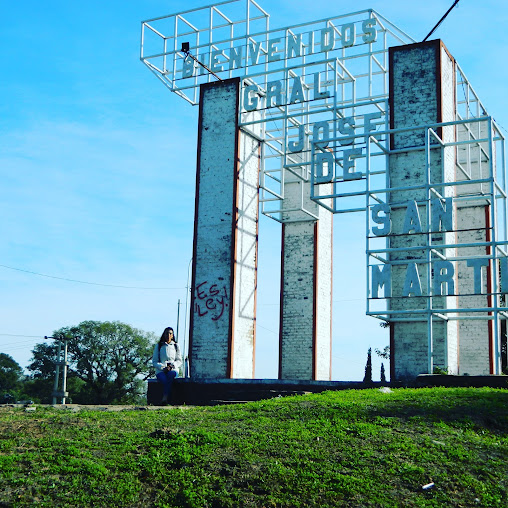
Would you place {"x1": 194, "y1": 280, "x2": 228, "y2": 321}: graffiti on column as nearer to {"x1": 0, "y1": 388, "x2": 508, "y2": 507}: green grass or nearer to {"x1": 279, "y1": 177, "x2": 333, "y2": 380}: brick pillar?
{"x1": 279, "y1": 177, "x2": 333, "y2": 380}: brick pillar

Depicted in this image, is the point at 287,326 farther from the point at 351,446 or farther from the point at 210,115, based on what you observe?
the point at 351,446

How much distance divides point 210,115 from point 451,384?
12.7 metres

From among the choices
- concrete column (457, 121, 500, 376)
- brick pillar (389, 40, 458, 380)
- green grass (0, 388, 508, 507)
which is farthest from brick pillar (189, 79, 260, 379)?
green grass (0, 388, 508, 507)

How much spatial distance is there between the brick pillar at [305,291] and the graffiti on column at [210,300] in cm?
436

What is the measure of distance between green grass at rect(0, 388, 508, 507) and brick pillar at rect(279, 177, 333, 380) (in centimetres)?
1413

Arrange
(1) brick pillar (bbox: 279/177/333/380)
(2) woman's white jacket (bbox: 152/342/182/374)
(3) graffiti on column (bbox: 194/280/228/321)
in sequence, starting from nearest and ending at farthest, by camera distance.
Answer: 1. (2) woman's white jacket (bbox: 152/342/182/374)
2. (3) graffiti on column (bbox: 194/280/228/321)
3. (1) brick pillar (bbox: 279/177/333/380)

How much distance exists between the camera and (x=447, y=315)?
20547mm

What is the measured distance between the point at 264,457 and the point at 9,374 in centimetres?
Result: 6956

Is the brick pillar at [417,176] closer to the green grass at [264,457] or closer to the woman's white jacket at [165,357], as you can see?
the woman's white jacket at [165,357]

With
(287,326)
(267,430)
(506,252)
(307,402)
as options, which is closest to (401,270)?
(506,252)

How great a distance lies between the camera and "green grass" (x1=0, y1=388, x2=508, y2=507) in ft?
29.0

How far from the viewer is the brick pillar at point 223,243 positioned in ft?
76.8

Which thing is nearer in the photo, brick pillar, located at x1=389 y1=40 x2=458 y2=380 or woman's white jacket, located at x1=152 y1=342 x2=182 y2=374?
woman's white jacket, located at x1=152 y1=342 x2=182 y2=374

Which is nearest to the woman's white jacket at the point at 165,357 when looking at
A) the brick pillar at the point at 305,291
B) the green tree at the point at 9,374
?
the brick pillar at the point at 305,291
